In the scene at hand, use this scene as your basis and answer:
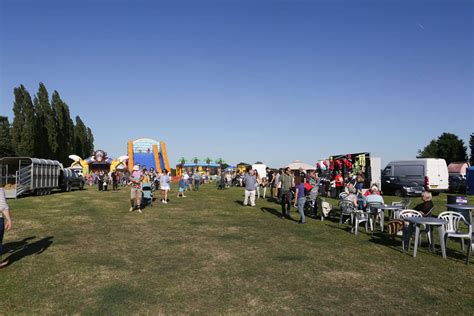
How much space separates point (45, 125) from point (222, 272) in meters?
49.8

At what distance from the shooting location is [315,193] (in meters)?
14.1

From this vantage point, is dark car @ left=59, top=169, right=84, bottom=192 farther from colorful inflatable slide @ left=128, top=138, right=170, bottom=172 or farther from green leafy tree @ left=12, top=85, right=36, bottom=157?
green leafy tree @ left=12, top=85, right=36, bottom=157

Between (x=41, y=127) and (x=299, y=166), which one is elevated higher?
(x=41, y=127)

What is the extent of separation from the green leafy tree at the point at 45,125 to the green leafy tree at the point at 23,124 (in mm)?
1881

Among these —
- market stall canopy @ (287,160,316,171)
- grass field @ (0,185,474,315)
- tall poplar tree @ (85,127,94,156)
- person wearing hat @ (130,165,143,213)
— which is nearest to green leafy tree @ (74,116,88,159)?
tall poplar tree @ (85,127,94,156)

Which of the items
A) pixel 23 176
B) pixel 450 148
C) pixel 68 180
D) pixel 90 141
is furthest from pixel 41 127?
pixel 450 148

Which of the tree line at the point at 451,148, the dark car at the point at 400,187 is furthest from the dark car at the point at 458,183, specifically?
the tree line at the point at 451,148

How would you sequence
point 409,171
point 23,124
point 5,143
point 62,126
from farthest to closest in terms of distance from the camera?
point 5,143 → point 62,126 → point 23,124 → point 409,171

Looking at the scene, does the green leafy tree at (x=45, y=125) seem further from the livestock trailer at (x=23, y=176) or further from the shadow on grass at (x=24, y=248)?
the shadow on grass at (x=24, y=248)

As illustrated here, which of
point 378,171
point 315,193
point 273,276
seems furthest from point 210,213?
point 378,171

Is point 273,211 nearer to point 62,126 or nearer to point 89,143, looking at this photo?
point 62,126

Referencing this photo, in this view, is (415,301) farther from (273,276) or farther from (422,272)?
(273,276)

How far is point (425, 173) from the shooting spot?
2291 centimetres

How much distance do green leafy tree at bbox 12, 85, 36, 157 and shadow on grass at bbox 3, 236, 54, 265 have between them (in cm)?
4061
